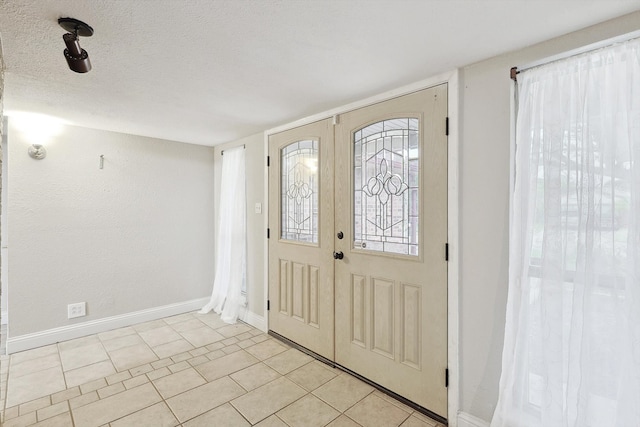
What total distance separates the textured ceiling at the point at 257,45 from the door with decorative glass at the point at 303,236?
1.75ft

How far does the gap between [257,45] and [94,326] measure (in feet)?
11.6

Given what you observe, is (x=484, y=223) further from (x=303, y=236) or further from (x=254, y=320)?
(x=254, y=320)

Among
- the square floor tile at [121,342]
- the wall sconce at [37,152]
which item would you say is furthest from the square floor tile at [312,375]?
the wall sconce at [37,152]

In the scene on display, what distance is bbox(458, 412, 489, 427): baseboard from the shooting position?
5.99ft

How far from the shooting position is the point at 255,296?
362 cm

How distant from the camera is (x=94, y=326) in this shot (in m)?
3.42

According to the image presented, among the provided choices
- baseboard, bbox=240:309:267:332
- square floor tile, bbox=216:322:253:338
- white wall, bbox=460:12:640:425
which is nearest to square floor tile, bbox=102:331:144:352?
square floor tile, bbox=216:322:253:338

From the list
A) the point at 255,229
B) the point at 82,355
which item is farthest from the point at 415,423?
the point at 82,355

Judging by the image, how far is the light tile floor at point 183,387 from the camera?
81.1 inches

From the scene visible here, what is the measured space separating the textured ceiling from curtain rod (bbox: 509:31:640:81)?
101mm

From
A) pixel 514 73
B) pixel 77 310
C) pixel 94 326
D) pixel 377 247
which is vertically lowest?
pixel 94 326

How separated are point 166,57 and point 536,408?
9.26 ft

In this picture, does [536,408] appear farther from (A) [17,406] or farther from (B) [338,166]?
(A) [17,406]

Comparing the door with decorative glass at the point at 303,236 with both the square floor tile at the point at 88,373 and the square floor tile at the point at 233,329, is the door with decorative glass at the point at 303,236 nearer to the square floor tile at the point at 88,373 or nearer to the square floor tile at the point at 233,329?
the square floor tile at the point at 233,329
